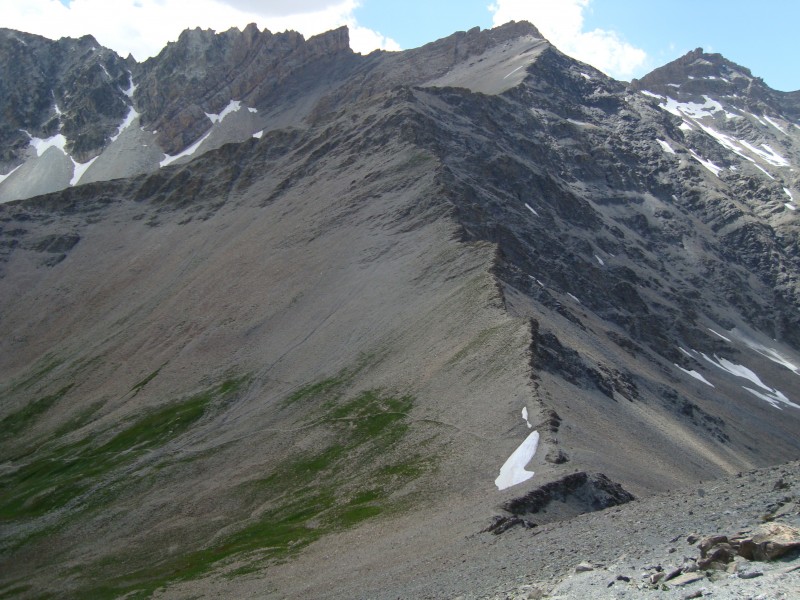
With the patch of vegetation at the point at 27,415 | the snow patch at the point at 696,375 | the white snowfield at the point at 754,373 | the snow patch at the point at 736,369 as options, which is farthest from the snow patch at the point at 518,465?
the snow patch at the point at 736,369

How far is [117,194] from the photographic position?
644 ft

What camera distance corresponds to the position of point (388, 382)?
90.4 m

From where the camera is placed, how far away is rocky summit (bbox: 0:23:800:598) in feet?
151

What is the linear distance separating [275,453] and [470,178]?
80349 mm

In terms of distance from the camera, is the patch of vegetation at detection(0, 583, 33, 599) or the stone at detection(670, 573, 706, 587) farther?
the patch of vegetation at detection(0, 583, 33, 599)

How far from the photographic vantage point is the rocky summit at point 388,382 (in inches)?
1816

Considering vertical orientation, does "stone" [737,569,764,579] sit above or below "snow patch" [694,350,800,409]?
above

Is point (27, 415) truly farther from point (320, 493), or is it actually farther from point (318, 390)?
point (320, 493)

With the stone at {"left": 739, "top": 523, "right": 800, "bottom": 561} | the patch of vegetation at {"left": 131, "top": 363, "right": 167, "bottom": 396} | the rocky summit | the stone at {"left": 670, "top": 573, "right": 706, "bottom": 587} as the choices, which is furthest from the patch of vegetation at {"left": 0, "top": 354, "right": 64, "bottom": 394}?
the stone at {"left": 739, "top": 523, "right": 800, "bottom": 561}

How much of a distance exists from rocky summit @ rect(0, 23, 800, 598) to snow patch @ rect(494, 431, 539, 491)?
254mm

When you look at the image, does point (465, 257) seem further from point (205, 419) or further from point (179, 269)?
point (179, 269)

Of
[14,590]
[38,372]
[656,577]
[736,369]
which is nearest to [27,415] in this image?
[38,372]

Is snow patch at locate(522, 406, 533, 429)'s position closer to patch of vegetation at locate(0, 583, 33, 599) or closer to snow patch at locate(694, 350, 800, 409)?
patch of vegetation at locate(0, 583, 33, 599)

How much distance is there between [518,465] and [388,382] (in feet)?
99.6
